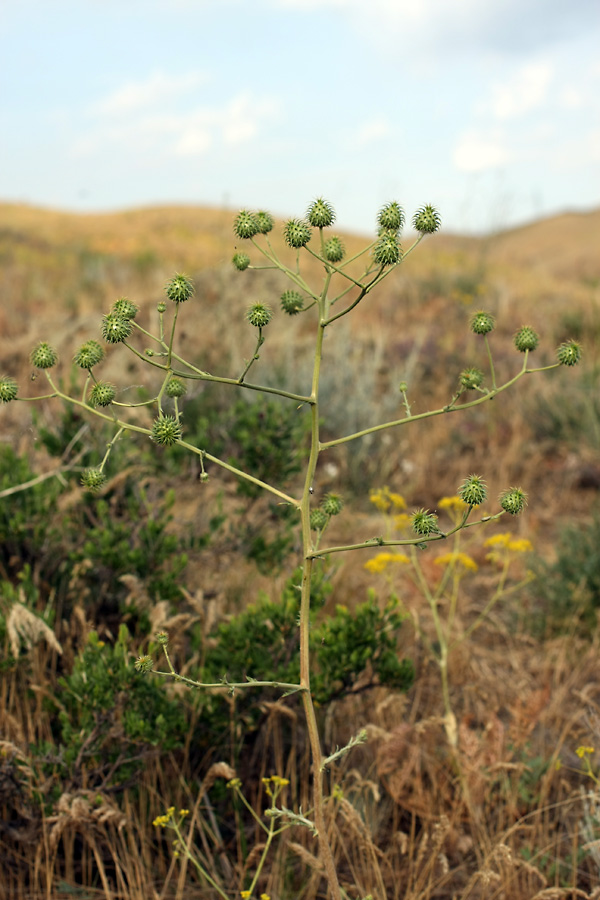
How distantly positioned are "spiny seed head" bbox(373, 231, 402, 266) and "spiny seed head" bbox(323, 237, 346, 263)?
14 centimetres

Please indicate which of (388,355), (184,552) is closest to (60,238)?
(388,355)

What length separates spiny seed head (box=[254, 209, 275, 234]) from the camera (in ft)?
5.20

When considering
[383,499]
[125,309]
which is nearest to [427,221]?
[125,309]

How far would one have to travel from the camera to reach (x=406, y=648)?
127 inches

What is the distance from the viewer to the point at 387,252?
138 centimetres

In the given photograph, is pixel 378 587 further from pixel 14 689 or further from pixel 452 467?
pixel 452 467

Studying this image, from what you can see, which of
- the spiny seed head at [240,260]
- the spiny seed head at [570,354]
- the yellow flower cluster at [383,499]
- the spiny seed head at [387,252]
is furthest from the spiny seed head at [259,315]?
the yellow flower cluster at [383,499]

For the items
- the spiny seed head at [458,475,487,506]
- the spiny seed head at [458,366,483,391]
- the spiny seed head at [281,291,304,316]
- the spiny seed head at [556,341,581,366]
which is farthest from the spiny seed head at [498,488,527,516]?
the spiny seed head at [281,291,304,316]

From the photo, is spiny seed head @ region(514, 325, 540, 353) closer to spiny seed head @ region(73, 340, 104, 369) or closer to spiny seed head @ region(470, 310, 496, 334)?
spiny seed head @ region(470, 310, 496, 334)

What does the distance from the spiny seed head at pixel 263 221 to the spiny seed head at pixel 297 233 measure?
0.23ft

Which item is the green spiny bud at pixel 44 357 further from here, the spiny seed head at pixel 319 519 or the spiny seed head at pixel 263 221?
the spiny seed head at pixel 319 519

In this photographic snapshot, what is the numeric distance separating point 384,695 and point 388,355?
5.50 metres

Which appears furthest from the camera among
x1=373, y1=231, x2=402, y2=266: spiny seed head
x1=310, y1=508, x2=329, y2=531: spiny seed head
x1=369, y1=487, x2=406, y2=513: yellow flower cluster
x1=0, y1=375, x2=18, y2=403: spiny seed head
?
x1=369, y1=487, x2=406, y2=513: yellow flower cluster

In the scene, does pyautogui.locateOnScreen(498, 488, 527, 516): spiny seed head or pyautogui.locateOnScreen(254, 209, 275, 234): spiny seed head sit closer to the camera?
pyautogui.locateOnScreen(498, 488, 527, 516): spiny seed head
